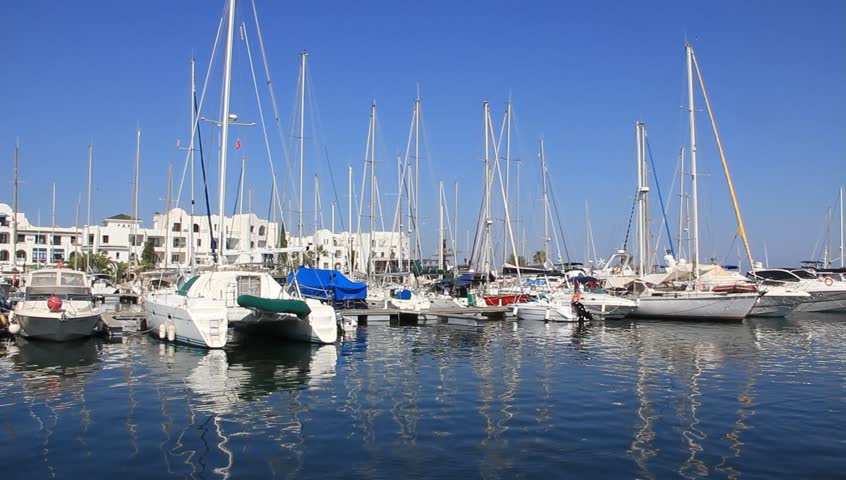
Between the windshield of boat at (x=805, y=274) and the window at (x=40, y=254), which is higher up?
the window at (x=40, y=254)

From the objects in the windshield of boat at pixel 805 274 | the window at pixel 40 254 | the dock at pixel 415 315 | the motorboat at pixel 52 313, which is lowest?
the dock at pixel 415 315

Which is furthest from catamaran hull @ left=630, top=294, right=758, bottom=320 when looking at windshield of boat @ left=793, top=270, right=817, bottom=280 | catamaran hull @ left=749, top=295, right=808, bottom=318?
windshield of boat @ left=793, top=270, right=817, bottom=280

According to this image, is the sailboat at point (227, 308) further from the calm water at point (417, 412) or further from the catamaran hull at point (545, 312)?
the catamaran hull at point (545, 312)

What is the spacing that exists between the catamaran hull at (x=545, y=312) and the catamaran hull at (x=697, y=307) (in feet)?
20.1

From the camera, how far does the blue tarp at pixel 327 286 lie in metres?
36.9

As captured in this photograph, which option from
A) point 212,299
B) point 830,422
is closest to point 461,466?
point 830,422

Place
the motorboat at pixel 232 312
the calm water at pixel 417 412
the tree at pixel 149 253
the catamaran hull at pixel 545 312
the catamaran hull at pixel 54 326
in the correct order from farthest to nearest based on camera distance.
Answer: the tree at pixel 149 253 < the catamaran hull at pixel 545 312 < the catamaran hull at pixel 54 326 < the motorboat at pixel 232 312 < the calm water at pixel 417 412

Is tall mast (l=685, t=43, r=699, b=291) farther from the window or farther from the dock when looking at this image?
the window

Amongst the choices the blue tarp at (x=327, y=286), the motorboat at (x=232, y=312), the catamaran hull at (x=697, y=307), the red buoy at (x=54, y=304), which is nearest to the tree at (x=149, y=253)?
the blue tarp at (x=327, y=286)

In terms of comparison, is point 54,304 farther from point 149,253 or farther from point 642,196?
point 149,253

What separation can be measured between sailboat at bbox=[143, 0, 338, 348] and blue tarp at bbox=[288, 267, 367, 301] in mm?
8687

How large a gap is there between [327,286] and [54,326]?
15.5 meters

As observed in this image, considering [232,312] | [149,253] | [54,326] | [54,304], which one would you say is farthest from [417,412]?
[149,253]

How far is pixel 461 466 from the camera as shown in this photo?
34.5ft
